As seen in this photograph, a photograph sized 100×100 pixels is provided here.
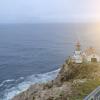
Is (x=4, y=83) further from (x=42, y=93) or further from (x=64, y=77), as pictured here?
(x=42, y=93)

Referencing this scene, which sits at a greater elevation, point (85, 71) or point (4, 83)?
point (85, 71)

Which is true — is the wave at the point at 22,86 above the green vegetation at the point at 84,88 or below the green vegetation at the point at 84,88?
Answer: below

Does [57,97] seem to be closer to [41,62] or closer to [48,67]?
[48,67]

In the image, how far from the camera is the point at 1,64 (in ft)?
264

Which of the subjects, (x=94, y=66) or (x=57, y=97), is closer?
(x=57, y=97)

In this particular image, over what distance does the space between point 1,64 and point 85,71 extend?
44378 mm

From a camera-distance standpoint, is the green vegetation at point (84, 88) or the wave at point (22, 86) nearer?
the green vegetation at point (84, 88)

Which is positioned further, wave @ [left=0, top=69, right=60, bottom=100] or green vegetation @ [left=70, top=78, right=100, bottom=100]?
wave @ [left=0, top=69, right=60, bottom=100]

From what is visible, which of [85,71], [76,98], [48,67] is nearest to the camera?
[76,98]

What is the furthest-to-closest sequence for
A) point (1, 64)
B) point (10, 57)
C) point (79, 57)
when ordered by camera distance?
point (10, 57) → point (1, 64) → point (79, 57)

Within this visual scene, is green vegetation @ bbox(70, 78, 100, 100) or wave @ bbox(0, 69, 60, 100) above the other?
green vegetation @ bbox(70, 78, 100, 100)

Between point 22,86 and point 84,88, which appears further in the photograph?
point 22,86

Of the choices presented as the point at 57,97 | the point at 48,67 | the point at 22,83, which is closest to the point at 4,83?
the point at 22,83

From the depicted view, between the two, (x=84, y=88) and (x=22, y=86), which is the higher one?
(x=84, y=88)
